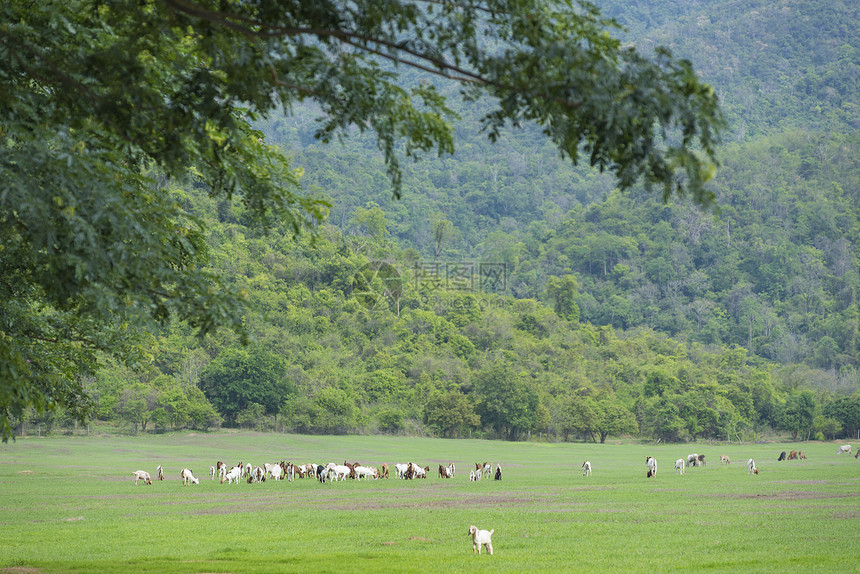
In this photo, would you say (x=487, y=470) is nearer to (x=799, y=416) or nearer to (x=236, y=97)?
(x=236, y=97)

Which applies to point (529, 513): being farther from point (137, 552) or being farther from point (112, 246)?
point (112, 246)

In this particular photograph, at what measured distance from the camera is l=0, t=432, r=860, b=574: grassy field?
15.4 meters

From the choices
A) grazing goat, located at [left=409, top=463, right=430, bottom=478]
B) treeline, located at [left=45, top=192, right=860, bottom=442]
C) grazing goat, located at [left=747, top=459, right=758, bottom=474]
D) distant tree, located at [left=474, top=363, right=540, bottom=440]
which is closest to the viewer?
grazing goat, located at [left=747, top=459, right=758, bottom=474]

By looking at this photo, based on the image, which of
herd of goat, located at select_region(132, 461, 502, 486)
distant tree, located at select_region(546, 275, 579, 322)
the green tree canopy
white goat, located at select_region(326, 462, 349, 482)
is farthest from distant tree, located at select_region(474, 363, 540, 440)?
the green tree canopy

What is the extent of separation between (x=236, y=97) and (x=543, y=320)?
348 ft

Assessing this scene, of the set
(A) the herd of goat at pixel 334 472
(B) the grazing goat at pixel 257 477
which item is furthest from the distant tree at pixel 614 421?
(B) the grazing goat at pixel 257 477

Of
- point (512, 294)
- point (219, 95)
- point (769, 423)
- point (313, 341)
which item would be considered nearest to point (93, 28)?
point (219, 95)

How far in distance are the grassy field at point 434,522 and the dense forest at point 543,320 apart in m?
4.75

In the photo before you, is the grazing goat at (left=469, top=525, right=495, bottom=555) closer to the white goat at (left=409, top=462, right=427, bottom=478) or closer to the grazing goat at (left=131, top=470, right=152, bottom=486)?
the grazing goat at (left=131, top=470, right=152, bottom=486)

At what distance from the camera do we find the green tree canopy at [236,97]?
753 cm

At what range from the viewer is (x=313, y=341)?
93.9 metres

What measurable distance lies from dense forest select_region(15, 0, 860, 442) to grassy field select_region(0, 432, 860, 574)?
4755 mm

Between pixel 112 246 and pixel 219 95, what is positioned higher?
pixel 219 95

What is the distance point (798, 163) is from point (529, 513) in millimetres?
161385
